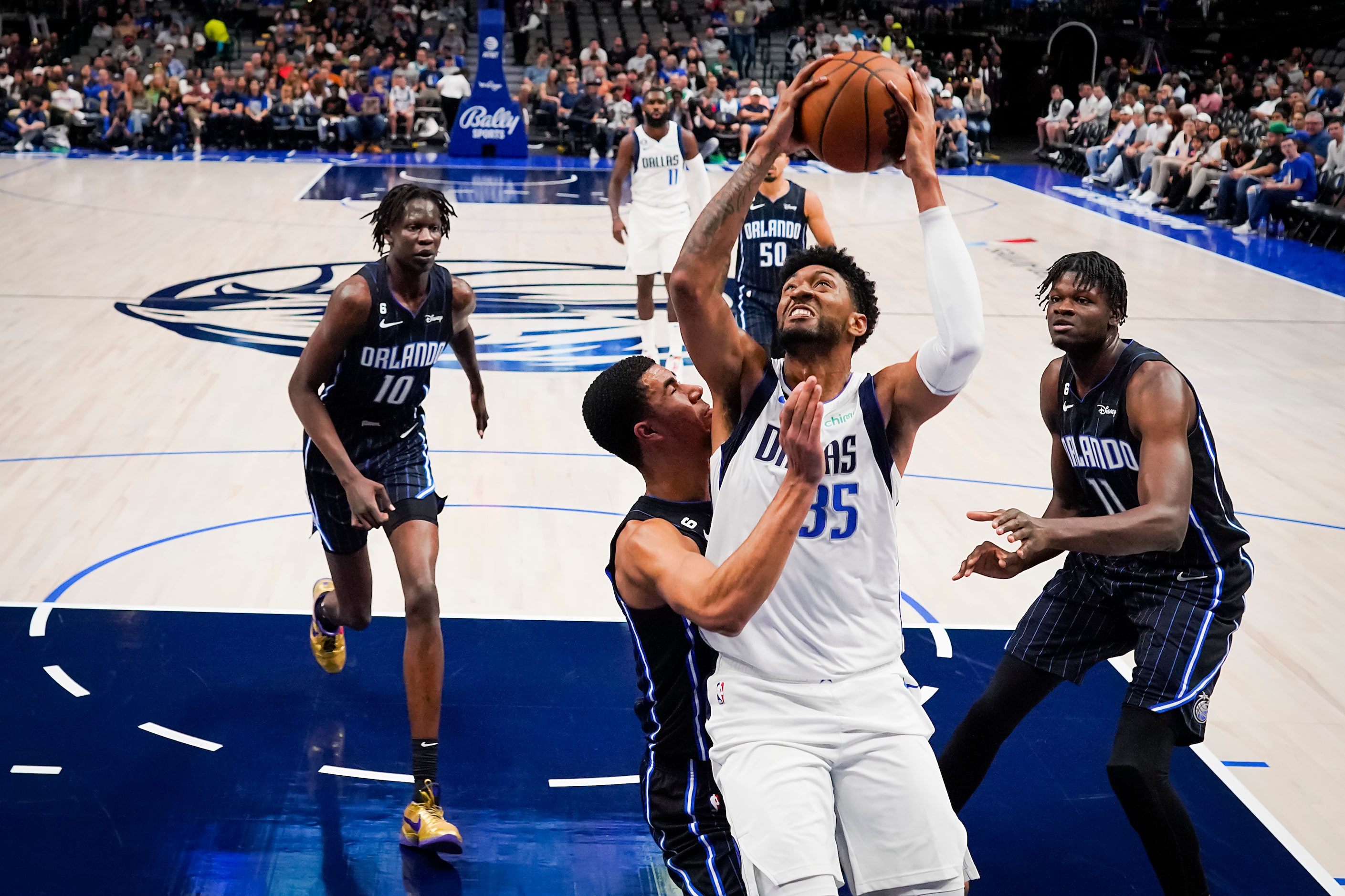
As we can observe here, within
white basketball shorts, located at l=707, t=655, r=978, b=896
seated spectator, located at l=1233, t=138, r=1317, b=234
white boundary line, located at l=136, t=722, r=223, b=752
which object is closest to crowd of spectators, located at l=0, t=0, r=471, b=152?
seated spectator, located at l=1233, t=138, r=1317, b=234

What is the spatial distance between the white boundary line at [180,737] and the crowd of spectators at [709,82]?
52.6 ft

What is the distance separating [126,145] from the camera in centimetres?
2139

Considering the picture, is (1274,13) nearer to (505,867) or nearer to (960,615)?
(960,615)

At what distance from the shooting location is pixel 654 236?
9305 mm

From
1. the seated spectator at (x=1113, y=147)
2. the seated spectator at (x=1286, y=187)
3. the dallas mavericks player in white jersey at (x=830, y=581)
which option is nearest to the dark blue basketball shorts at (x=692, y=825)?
the dallas mavericks player in white jersey at (x=830, y=581)

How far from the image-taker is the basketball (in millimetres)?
3162

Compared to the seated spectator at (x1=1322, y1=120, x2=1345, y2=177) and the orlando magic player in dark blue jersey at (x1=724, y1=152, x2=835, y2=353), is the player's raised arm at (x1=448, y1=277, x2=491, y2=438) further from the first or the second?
the seated spectator at (x1=1322, y1=120, x2=1345, y2=177)

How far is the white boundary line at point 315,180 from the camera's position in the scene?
54.6 ft

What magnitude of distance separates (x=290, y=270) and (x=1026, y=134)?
20930 mm

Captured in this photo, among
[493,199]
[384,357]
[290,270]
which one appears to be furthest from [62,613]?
[493,199]

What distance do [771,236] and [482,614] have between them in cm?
279

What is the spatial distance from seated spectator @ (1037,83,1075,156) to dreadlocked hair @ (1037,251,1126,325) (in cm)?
2109

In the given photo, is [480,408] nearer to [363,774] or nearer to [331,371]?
[331,371]

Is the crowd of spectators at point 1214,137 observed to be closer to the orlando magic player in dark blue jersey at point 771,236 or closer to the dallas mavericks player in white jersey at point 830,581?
the orlando magic player in dark blue jersey at point 771,236
